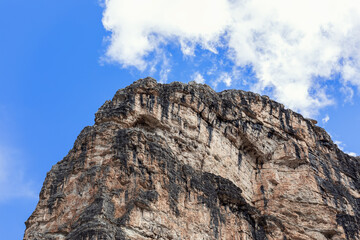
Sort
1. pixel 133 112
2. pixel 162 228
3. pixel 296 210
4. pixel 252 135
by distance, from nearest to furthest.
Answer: pixel 162 228 → pixel 133 112 → pixel 296 210 → pixel 252 135

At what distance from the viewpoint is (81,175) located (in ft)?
140

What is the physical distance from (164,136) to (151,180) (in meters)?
6.73

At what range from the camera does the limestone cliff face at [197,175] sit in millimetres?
40125

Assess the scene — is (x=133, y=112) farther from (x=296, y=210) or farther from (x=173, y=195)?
(x=296, y=210)

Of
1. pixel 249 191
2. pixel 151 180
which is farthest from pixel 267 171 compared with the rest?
pixel 151 180

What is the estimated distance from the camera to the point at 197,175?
4656cm

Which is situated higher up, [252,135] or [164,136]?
[252,135]

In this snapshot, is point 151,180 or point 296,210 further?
point 296,210

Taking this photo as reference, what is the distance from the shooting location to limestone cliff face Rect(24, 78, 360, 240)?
1580 inches

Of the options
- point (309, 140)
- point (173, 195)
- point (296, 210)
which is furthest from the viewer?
point (309, 140)

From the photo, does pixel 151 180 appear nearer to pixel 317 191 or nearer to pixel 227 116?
pixel 227 116

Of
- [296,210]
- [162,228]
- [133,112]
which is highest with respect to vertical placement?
[133,112]

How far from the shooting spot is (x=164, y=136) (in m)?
47.8

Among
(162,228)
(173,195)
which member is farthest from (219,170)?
(162,228)
